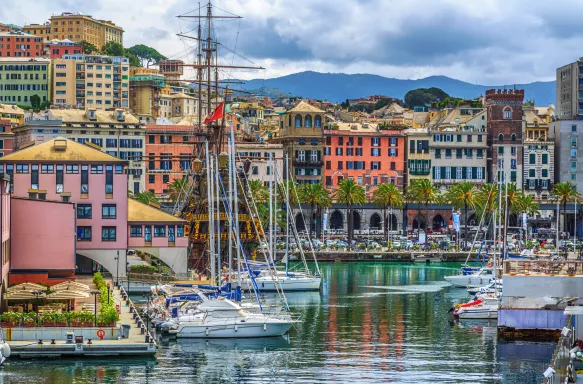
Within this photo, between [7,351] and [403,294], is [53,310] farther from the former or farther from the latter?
[403,294]

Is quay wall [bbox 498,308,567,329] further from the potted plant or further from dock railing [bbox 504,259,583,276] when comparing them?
the potted plant

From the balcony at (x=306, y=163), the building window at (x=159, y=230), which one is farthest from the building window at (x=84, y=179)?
the balcony at (x=306, y=163)

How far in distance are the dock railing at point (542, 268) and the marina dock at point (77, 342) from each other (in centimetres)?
2277

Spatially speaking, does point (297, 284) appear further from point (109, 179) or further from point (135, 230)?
point (109, 179)

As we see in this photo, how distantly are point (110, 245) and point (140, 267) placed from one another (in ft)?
12.3

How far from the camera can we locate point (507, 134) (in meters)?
182

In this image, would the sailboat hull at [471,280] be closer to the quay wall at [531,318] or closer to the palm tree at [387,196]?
the quay wall at [531,318]

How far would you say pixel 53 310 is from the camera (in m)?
67.1

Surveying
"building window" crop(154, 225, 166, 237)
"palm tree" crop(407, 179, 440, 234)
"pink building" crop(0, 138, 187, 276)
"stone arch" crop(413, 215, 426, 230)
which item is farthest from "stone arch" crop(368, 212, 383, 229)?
"pink building" crop(0, 138, 187, 276)

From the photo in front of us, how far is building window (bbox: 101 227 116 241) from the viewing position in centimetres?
9456

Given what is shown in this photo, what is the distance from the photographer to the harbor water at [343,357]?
5812cm

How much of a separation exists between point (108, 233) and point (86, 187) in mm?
3796

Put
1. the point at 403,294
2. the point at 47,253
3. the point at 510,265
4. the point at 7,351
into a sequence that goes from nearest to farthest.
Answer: the point at 7,351, the point at 510,265, the point at 47,253, the point at 403,294

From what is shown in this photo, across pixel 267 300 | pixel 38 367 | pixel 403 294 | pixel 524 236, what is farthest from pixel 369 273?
pixel 38 367
